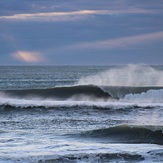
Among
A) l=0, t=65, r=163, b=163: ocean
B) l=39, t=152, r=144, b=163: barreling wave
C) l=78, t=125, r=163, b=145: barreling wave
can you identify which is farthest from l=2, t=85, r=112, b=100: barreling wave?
l=39, t=152, r=144, b=163: barreling wave

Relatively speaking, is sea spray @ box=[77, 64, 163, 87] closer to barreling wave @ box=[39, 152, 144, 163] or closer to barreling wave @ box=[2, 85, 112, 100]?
barreling wave @ box=[2, 85, 112, 100]

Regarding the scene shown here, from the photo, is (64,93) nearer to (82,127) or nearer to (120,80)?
(82,127)

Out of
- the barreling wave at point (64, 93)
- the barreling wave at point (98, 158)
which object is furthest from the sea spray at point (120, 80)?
the barreling wave at point (98, 158)

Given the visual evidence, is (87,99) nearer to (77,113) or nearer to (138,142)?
(77,113)

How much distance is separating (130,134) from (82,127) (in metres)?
2.85

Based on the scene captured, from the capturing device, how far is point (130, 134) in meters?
19.9

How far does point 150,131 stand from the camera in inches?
775

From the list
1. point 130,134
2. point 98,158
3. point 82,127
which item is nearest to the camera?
point 98,158

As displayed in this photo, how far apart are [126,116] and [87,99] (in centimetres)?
917

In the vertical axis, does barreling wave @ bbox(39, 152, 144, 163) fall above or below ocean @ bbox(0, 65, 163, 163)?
below

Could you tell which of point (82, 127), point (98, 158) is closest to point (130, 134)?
point (82, 127)

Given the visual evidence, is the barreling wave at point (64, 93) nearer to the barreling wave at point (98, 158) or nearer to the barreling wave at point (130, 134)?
the barreling wave at point (130, 134)

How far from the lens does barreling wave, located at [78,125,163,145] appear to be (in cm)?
1900

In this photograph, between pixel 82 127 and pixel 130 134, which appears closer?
pixel 130 134
